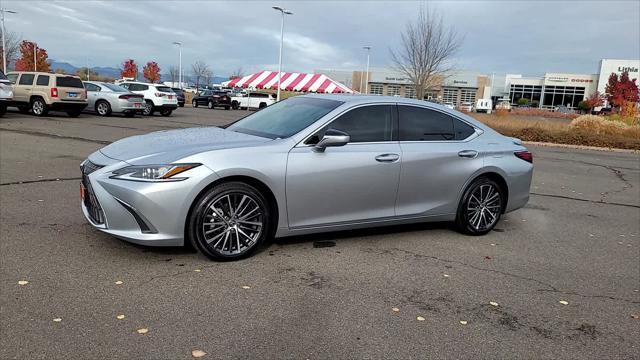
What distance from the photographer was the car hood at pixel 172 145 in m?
4.49

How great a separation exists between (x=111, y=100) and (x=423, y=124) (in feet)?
65.0

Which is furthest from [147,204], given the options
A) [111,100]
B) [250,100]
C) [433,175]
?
[250,100]

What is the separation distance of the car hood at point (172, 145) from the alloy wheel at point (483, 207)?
2.59 m

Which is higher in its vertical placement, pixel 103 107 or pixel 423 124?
pixel 423 124

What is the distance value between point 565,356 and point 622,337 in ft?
2.17

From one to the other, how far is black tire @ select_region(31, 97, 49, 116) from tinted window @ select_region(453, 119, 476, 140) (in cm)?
1846

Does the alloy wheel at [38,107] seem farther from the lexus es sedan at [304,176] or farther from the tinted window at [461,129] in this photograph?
the tinted window at [461,129]

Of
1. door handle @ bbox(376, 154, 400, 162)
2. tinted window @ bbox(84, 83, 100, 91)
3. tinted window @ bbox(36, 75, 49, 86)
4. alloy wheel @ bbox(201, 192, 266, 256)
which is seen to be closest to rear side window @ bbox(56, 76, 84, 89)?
tinted window @ bbox(36, 75, 49, 86)

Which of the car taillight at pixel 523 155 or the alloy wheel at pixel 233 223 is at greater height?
the car taillight at pixel 523 155

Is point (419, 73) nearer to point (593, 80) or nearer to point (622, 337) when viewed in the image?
point (622, 337)

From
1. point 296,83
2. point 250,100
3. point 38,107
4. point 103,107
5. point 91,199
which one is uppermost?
point 296,83

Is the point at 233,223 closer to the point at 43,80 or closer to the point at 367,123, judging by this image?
the point at 367,123

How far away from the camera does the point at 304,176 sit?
486 cm

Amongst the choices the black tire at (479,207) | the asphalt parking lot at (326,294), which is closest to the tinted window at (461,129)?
the black tire at (479,207)
